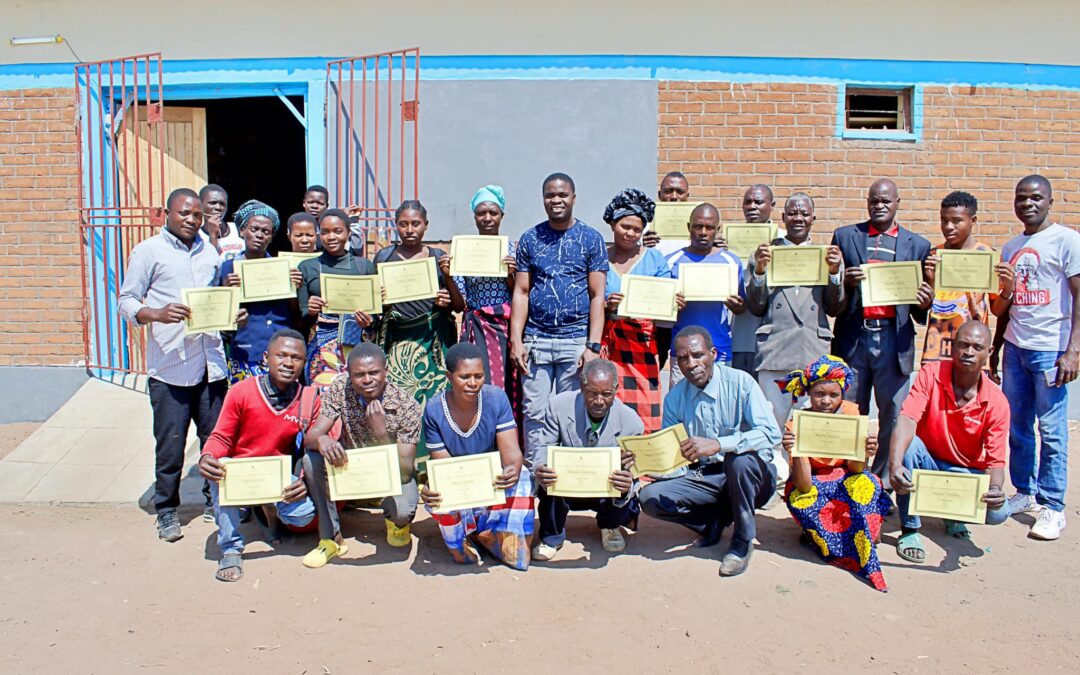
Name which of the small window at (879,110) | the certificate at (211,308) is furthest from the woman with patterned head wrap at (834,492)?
the small window at (879,110)

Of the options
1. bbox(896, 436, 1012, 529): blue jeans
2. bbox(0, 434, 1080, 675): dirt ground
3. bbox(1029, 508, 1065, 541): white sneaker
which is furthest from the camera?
bbox(1029, 508, 1065, 541): white sneaker

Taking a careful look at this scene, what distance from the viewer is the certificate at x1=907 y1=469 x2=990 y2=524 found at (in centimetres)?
408

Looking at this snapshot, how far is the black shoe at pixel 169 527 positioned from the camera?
4.74 meters

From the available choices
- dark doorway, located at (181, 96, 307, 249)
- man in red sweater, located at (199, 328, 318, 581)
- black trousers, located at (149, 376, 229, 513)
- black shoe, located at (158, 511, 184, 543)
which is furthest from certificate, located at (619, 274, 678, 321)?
dark doorway, located at (181, 96, 307, 249)

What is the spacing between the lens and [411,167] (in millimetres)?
7160

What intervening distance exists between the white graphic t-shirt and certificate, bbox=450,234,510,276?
2946 mm

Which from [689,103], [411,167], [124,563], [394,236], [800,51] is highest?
[800,51]

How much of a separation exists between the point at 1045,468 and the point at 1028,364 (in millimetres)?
600

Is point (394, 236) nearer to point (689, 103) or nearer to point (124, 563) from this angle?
point (689, 103)

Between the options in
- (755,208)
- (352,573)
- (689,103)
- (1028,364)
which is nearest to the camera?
(352,573)

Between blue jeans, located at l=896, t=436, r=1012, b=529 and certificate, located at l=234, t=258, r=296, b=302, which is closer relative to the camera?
blue jeans, located at l=896, t=436, r=1012, b=529

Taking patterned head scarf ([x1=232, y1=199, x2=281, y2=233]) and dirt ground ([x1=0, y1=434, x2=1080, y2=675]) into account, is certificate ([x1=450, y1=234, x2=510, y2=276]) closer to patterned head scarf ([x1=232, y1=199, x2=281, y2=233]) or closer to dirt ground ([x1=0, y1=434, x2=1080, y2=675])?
patterned head scarf ([x1=232, y1=199, x2=281, y2=233])

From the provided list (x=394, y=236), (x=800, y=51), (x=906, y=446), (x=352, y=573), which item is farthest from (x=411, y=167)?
(x=906, y=446)

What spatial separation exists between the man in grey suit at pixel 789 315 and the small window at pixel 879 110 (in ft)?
9.26
